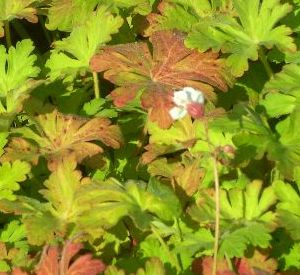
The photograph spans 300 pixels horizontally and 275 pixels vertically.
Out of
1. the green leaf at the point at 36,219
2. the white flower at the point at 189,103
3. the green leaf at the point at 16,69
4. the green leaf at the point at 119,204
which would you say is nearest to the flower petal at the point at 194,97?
the white flower at the point at 189,103

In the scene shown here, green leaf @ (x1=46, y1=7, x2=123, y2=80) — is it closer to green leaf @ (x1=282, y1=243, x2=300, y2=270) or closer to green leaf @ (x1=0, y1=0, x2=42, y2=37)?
green leaf @ (x1=0, y1=0, x2=42, y2=37)

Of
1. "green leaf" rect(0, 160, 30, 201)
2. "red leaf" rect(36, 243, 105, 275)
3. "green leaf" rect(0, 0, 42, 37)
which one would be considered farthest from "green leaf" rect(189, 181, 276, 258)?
"green leaf" rect(0, 0, 42, 37)

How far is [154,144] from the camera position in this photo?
2.31m

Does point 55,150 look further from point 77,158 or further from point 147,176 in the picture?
point 147,176

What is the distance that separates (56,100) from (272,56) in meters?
0.78

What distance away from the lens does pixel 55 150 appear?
7.43ft

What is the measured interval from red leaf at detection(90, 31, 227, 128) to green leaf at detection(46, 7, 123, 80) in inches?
5.9

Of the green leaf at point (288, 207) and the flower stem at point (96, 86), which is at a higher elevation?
the flower stem at point (96, 86)

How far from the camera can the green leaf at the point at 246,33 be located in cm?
233

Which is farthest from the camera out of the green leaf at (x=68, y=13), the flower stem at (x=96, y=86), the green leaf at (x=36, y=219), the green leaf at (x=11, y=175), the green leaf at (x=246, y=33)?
the green leaf at (x=68, y=13)

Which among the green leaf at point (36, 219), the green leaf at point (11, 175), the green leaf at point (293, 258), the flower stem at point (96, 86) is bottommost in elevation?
the green leaf at point (293, 258)

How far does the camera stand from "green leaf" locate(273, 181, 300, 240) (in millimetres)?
1883

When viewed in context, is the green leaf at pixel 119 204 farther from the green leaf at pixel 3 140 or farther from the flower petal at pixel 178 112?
the green leaf at pixel 3 140

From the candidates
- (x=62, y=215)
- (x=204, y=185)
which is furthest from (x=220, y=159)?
(x=62, y=215)
